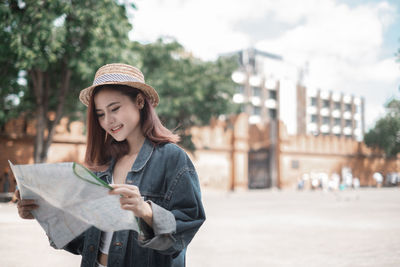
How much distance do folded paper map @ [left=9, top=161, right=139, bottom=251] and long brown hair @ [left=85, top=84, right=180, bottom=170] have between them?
1.63 feet

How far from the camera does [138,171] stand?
5.88 ft

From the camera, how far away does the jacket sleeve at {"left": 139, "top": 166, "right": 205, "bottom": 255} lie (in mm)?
1510

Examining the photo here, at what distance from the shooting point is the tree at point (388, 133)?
1532 inches

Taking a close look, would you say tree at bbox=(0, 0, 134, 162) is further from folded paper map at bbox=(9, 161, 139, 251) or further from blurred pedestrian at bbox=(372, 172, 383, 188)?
blurred pedestrian at bbox=(372, 172, 383, 188)

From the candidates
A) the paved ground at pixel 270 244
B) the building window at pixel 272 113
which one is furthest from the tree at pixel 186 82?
the building window at pixel 272 113

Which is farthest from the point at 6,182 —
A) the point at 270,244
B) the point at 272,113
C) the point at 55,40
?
the point at 272,113

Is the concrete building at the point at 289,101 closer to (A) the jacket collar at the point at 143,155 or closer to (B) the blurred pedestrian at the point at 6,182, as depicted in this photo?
(B) the blurred pedestrian at the point at 6,182

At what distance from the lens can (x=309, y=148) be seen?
35438 mm

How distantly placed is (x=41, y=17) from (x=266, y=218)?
8627mm

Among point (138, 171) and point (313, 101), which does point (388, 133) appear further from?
point (138, 171)

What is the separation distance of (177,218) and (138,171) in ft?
1.00

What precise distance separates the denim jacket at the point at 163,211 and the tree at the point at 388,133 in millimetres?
41355

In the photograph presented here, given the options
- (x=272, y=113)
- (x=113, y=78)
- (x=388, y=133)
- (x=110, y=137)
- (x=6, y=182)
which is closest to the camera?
(x=113, y=78)

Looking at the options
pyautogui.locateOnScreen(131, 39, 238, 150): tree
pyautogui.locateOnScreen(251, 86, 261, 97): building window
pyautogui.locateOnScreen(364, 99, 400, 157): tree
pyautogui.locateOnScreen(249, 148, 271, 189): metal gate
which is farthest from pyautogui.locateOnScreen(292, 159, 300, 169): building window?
pyautogui.locateOnScreen(251, 86, 261, 97): building window
